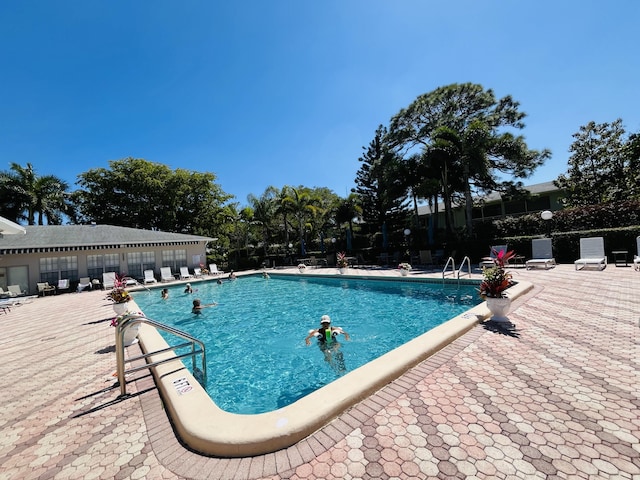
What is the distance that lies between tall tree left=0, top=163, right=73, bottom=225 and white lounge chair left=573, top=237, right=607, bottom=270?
50.9 meters

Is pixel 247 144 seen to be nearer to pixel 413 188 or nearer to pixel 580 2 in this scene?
pixel 413 188

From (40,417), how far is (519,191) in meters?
28.7

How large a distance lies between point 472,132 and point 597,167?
16822mm

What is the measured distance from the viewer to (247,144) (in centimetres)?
2738

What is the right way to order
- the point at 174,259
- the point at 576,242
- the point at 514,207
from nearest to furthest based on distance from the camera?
the point at 576,242
the point at 174,259
the point at 514,207

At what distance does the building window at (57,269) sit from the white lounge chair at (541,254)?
Answer: 98.2 ft

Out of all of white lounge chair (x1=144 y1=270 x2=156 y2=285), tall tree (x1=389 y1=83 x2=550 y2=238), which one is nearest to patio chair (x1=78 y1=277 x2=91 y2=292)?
white lounge chair (x1=144 y1=270 x2=156 y2=285)

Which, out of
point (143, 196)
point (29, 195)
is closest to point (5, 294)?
point (143, 196)

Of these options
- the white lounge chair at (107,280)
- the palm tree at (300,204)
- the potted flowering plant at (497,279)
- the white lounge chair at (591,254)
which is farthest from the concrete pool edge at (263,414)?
the palm tree at (300,204)

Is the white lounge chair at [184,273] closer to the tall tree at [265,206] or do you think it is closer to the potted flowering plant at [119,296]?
the tall tree at [265,206]

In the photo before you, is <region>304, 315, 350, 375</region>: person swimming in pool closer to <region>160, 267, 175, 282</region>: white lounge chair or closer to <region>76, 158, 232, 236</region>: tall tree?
<region>160, 267, 175, 282</region>: white lounge chair

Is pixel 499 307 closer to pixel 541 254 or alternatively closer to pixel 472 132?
pixel 541 254

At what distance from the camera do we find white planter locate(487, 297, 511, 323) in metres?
6.14

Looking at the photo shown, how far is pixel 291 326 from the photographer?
909 cm
